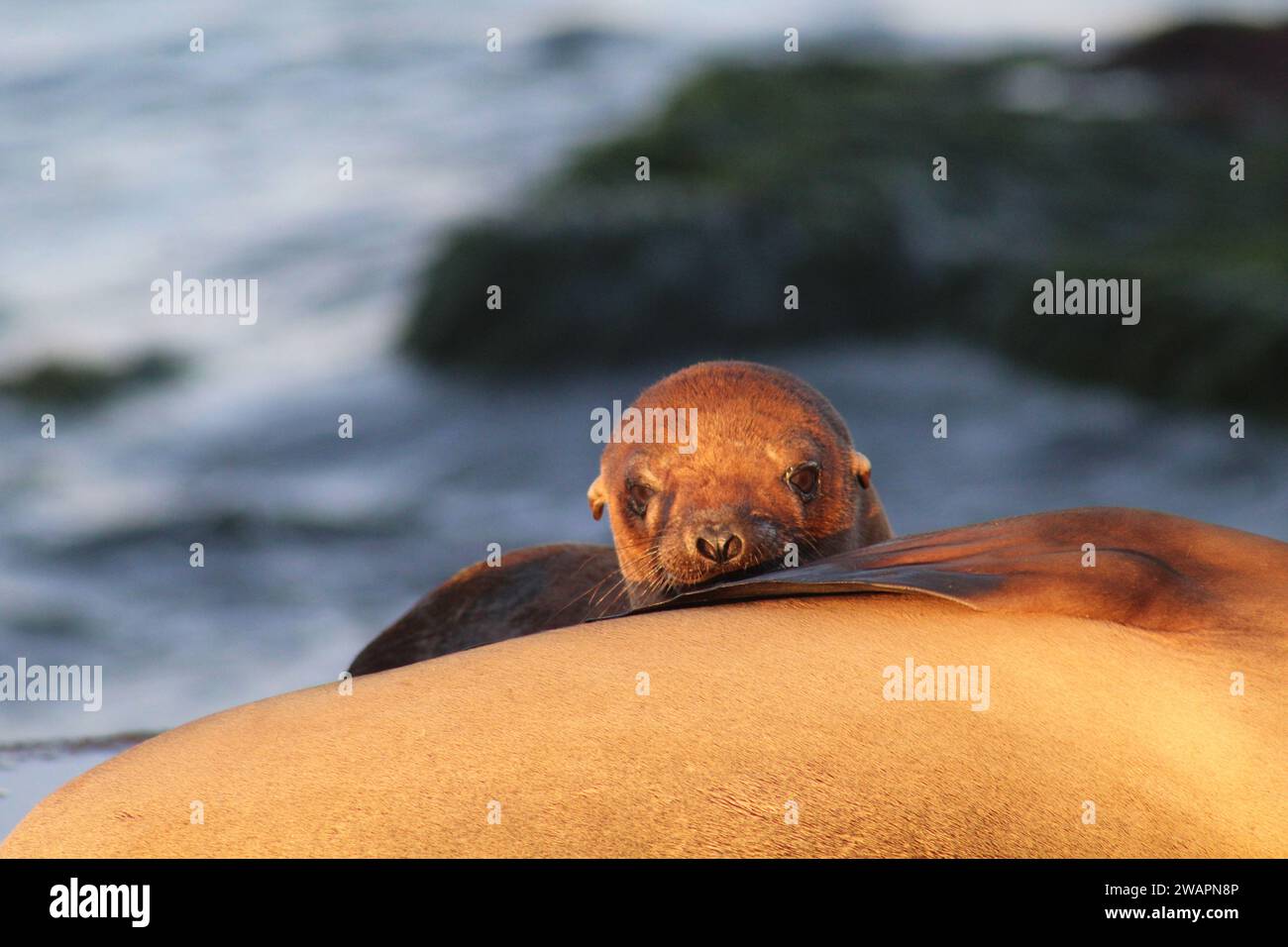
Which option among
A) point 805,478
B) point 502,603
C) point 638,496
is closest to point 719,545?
point 805,478

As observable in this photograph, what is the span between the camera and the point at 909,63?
13.7m

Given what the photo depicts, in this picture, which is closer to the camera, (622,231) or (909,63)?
(622,231)

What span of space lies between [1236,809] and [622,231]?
782cm

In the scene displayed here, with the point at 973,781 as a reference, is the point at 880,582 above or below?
above

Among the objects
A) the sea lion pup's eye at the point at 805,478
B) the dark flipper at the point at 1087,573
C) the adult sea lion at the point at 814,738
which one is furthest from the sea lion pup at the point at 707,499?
the adult sea lion at the point at 814,738

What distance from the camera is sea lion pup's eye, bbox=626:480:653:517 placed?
4.23 metres

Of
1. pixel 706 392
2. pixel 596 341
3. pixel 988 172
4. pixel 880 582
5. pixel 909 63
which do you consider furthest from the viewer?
pixel 909 63

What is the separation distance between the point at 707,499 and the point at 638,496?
12.4 inches

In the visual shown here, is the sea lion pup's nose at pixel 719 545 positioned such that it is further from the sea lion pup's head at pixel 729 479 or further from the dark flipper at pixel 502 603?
the dark flipper at pixel 502 603

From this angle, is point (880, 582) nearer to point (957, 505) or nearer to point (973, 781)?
point (973, 781)

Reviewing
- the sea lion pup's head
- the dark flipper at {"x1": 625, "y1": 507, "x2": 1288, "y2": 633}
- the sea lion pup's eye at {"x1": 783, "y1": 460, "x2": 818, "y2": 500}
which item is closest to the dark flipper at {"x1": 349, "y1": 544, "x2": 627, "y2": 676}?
the sea lion pup's head

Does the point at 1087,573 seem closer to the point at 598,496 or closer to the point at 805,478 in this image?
the point at 805,478
